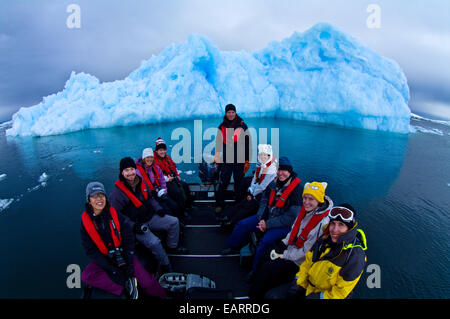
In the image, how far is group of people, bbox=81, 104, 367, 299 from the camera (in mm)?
1669

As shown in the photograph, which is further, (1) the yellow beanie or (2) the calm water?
(2) the calm water

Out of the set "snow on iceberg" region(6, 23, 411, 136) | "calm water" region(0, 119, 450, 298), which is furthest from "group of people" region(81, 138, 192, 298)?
"snow on iceberg" region(6, 23, 411, 136)

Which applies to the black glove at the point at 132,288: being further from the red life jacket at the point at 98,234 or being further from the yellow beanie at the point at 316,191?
the yellow beanie at the point at 316,191

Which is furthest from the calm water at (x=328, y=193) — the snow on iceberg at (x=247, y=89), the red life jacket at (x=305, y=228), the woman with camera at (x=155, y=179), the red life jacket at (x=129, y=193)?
the snow on iceberg at (x=247, y=89)

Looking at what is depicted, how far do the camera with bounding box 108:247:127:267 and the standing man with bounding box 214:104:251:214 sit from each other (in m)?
1.81

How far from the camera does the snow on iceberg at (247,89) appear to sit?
16.5 metres

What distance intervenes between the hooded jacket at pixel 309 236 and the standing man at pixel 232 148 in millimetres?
1486

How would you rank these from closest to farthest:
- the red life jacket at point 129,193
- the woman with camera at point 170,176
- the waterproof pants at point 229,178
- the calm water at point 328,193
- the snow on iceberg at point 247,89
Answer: the red life jacket at point 129,193, the waterproof pants at point 229,178, the woman with camera at point 170,176, the calm water at point 328,193, the snow on iceberg at point 247,89

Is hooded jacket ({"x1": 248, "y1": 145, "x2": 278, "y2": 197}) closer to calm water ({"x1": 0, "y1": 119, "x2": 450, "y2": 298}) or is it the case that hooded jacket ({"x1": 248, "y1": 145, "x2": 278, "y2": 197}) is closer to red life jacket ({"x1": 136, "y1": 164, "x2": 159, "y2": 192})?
red life jacket ({"x1": 136, "y1": 164, "x2": 159, "y2": 192})

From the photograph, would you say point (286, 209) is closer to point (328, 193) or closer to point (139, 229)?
point (139, 229)

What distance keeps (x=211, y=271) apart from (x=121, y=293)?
1.09 metres

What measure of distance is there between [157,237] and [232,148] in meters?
1.68

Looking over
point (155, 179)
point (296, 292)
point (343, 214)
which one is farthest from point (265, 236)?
point (155, 179)

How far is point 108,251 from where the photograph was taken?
2004mm
